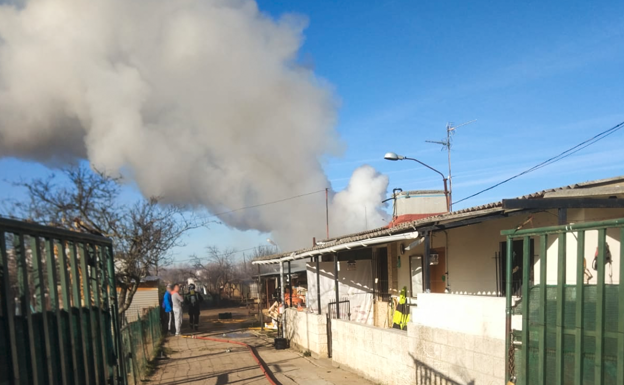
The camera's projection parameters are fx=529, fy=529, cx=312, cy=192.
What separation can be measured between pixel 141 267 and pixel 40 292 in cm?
894

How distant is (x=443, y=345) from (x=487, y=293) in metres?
3.10

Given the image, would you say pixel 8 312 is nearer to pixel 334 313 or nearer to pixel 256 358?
pixel 256 358

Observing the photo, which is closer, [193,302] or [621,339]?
[621,339]

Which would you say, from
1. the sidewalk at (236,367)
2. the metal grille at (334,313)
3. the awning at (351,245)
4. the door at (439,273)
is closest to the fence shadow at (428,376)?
the sidewalk at (236,367)

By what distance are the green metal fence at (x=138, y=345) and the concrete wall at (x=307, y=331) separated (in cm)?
376

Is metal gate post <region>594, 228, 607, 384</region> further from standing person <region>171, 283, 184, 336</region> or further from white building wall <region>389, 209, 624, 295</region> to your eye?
standing person <region>171, 283, 184, 336</region>

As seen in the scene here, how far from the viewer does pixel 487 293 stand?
10.2m

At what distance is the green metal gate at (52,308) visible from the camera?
2758mm

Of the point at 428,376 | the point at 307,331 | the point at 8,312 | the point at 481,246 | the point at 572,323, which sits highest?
the point at 8,312

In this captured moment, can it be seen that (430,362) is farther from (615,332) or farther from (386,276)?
(386,276)

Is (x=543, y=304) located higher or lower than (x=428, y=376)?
higher

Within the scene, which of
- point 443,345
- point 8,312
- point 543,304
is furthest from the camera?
point 443,345

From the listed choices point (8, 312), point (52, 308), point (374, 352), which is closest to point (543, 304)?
point (52, 308)

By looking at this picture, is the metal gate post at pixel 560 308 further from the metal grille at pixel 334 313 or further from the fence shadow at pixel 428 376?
the metal grille at pixel 334 313
